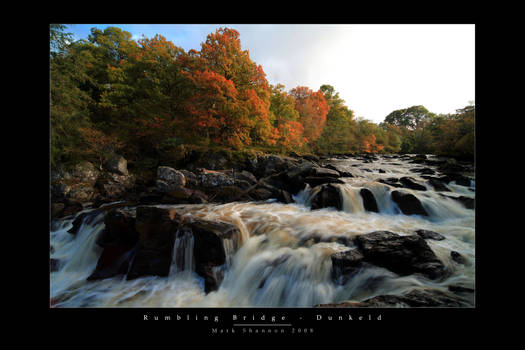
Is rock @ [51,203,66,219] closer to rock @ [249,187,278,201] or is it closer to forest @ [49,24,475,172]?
forest @ [49,24,475,172]

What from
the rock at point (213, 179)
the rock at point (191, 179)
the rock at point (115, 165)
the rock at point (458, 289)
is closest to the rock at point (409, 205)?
the rock at point (458, 289)

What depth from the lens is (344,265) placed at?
263cm

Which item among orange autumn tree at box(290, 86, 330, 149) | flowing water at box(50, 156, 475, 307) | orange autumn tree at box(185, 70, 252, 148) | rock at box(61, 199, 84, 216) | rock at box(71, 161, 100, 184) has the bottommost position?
flowing water at box(50, 156, 475, 307)

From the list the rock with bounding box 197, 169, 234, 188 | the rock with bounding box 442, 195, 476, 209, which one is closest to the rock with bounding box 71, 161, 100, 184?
the rock with bounding box 197, 169, 234, 188

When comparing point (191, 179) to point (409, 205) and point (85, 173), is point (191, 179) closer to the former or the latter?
point (85, 173)

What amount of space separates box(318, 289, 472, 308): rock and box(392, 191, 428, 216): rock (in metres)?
3.58

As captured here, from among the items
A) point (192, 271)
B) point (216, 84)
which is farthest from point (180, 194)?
point (216, 84)

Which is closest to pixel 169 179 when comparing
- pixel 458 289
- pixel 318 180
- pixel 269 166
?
pixel 269 166

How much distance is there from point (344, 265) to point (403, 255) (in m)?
0.94

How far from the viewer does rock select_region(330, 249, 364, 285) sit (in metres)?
2.56

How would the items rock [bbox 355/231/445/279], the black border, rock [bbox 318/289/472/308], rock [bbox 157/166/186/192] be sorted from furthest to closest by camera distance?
rock [bbox 157/166/186/192], rock [bbox 355/231/445/279], rock [bbox 318/289/472/308], the black border
